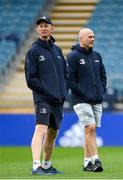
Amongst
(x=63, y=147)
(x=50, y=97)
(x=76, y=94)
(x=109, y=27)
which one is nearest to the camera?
(x=50, y=97)

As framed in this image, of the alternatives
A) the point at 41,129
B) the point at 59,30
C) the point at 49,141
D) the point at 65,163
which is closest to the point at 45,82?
the point at 41,129

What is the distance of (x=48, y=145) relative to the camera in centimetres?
1094

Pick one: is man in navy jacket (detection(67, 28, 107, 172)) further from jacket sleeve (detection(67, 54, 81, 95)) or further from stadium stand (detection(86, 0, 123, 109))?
stadium stand (detection(86, 0, 123, 109))

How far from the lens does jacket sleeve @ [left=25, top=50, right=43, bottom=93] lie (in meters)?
10.6

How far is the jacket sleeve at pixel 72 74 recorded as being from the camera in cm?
1124

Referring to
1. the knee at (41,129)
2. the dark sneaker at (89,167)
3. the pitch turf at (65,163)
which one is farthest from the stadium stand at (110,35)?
the knee at (41,129)

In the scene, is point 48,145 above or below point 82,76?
below

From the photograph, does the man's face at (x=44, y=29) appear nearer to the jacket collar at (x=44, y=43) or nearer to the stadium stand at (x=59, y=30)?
the jacket collar at (x=44, y=43)

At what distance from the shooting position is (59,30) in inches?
1041

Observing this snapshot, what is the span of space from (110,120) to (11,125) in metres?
2.38

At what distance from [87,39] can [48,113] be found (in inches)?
51.9

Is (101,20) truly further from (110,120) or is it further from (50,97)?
(50,97)

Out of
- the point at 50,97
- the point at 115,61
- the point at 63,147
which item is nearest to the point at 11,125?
the point at 63,147

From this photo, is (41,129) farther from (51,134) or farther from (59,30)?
(59,30)
